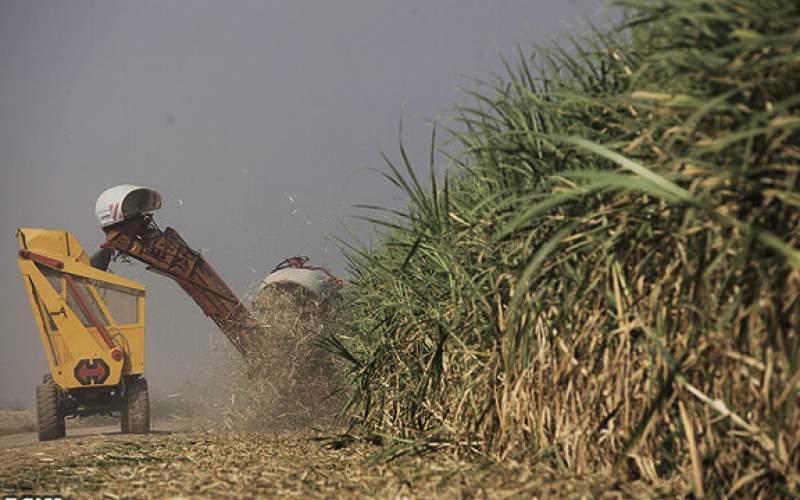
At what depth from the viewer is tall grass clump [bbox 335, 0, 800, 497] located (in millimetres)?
2025

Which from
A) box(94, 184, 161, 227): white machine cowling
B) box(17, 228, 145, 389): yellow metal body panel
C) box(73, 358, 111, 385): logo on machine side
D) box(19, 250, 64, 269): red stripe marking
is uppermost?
box(94, 184, 161, 227): white machine cowling

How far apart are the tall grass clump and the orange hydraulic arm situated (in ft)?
22.3

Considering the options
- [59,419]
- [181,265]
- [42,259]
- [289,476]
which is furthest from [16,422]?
[289,476]

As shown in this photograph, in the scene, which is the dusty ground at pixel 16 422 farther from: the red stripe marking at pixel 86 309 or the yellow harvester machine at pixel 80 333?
the red stripe marking at pixel 86 309

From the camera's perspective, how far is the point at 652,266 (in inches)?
92.2

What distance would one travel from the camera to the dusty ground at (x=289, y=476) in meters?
2.41

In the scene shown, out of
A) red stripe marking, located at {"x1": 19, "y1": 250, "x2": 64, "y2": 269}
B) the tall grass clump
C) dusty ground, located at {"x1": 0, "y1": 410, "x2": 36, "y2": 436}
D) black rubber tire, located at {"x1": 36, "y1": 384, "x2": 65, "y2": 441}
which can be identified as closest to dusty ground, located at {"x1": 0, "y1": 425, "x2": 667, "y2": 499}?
the tall grass clump

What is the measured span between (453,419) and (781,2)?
6.33 feet

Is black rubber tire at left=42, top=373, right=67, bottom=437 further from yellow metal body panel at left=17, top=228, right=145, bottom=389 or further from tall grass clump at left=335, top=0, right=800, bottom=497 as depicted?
tall grass clump at left=335, top=0, right=800, bottom=497

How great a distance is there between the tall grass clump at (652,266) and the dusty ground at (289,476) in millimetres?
173

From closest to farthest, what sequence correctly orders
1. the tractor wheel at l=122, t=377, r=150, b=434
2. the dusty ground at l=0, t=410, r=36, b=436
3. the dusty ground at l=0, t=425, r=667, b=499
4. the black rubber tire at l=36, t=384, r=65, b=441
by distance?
the dusty ground at l=0, t=425, r=667, b=499
the black rubber tire at l=36, t=384, r=65, b=441
the tractor wheel at l=122, t=377, r=150, b=434
the dusty ground at l=0, t=410, r=36, b=436

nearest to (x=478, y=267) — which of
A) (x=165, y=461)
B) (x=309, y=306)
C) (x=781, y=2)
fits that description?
(x=781, y=2)

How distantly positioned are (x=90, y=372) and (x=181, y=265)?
1.60 metres

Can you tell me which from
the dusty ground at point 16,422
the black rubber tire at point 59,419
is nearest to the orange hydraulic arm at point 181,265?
the black rubber tire at point 59,419
